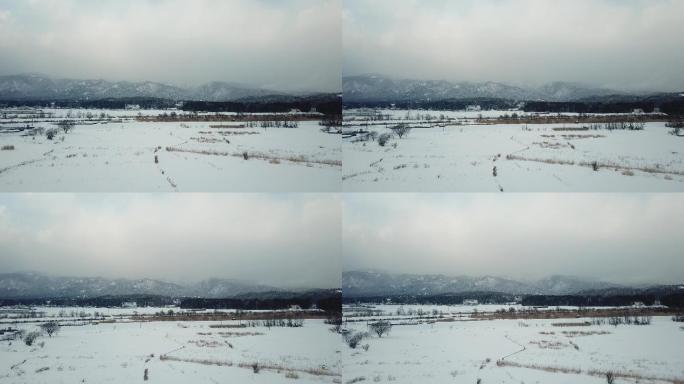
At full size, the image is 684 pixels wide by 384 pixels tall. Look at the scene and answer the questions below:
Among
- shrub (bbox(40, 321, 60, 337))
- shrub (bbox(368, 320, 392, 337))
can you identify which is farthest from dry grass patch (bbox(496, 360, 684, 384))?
shrub (bbox(40, 321, 60, 337))

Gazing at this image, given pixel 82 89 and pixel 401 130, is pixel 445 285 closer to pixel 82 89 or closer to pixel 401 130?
pixel 401 130

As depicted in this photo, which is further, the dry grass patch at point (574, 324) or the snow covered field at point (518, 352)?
the dry grass patch at point (574, 324)

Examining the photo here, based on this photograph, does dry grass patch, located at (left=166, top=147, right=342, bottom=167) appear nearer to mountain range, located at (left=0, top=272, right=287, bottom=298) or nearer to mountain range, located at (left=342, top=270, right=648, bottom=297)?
mountain range, located at (left=342, top=270, right=648, bottom=297)

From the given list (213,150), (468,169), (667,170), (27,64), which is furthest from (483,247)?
(27,64)

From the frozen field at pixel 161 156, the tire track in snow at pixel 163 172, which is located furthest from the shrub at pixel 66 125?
the tire track in snow at pixel 163 172

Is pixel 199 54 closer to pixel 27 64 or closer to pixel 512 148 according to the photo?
pixel 27 64

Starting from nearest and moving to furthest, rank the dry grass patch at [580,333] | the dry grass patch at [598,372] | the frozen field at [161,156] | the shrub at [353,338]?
the dry grass patch at [598,372] → the frozen field at [161,156] → the dry grass patch at [580,333] → the shrub at [353,338]

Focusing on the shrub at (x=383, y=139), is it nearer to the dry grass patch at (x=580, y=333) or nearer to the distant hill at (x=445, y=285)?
the distant hill at (x=445, y=285)
